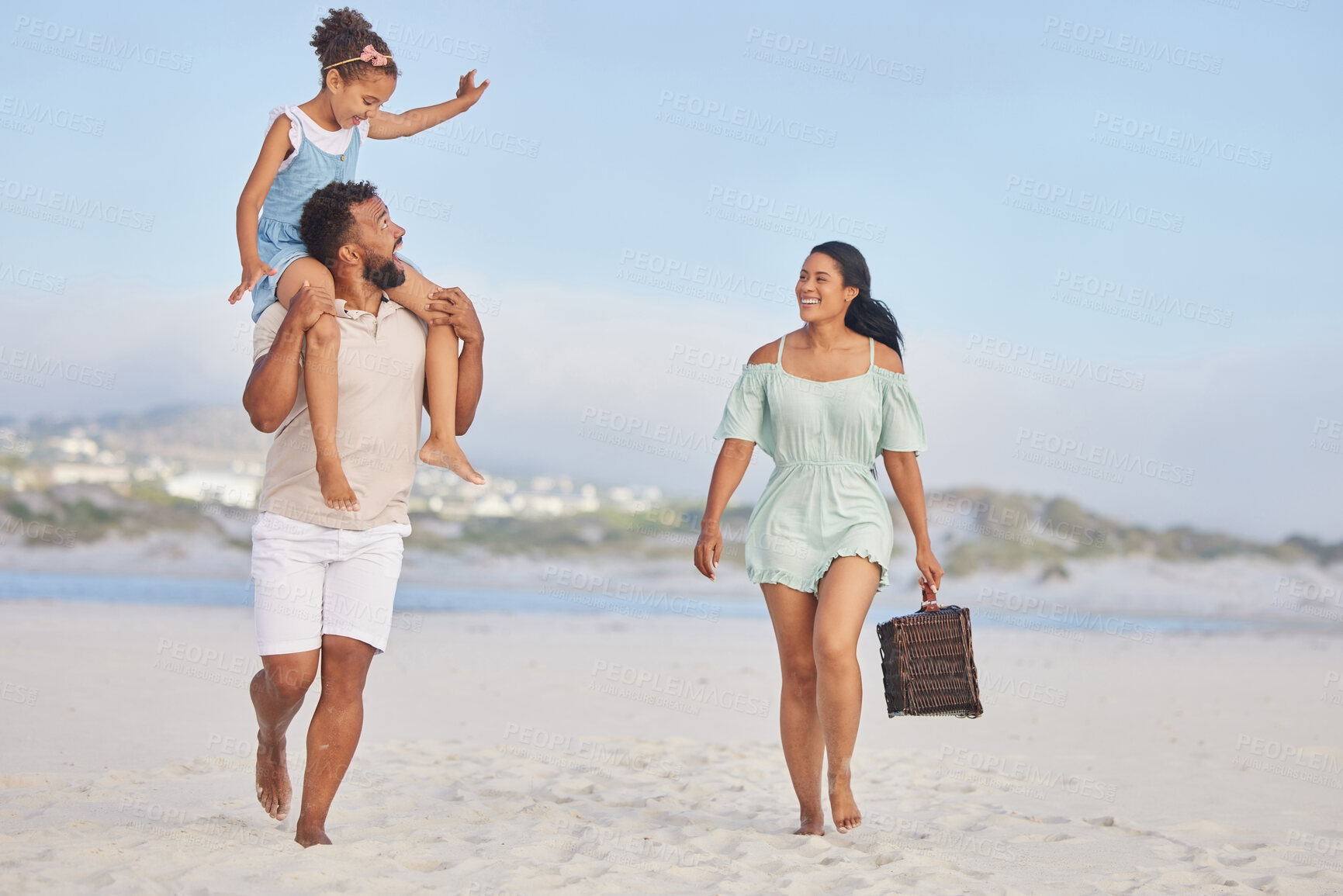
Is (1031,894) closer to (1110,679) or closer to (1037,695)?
(1037,695)

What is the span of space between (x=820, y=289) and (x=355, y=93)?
1.95 metres

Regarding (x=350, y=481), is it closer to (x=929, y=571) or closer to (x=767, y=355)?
(x=767, y=355)

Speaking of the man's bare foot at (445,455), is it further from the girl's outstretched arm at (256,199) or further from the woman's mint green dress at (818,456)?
the woman's mint green dress at (818,456)

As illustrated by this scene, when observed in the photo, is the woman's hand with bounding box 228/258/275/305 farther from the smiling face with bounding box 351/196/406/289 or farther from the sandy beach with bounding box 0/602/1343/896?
the sandy beach with bounding box 0/602/1343/896

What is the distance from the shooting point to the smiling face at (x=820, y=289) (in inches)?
179

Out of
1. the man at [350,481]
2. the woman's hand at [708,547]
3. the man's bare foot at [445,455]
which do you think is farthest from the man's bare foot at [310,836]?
the woman's hand at [708,547]

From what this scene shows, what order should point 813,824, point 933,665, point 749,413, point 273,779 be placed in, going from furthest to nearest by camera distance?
point 749,413 < point 813,824 < point 933,665 < point 273,779

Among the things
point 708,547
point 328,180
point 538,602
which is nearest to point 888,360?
point 708,547

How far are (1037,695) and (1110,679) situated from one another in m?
1.68

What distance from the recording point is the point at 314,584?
3.66 metres

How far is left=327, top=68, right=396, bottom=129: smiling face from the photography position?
3922mm

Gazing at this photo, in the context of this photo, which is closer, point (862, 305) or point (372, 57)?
point (372, 57)

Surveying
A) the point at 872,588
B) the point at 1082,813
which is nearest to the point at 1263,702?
the point at 1082,813

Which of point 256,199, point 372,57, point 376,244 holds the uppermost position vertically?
point 372,57
